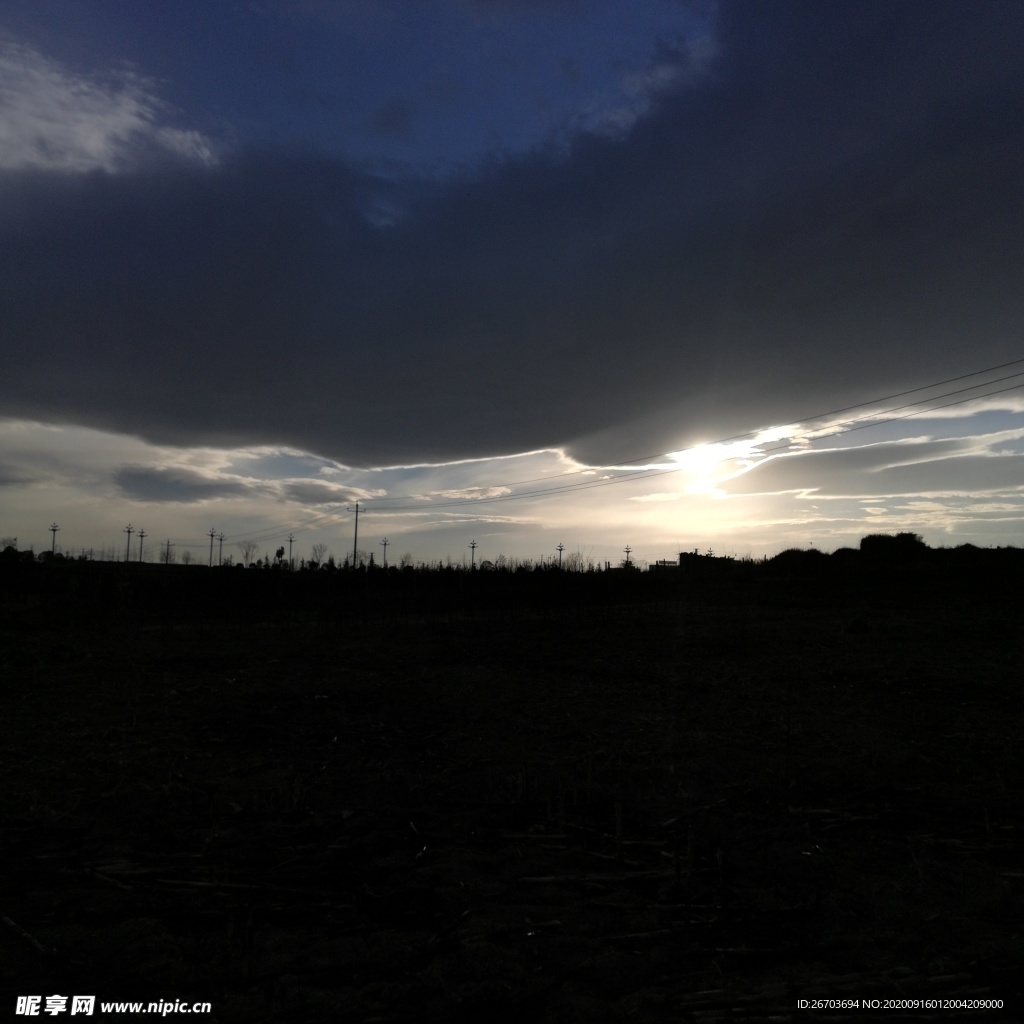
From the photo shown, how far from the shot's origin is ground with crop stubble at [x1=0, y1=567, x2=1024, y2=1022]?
3.07 metres

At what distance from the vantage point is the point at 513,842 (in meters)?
4.65

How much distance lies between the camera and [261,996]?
293cm

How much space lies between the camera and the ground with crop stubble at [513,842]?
3.07m

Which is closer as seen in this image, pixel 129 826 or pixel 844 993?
pixel 844 993

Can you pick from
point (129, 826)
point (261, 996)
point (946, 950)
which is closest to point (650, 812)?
point (946, 950)

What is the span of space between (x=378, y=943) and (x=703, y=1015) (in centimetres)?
148

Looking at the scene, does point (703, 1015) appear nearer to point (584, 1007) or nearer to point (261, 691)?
point (584, 1007)

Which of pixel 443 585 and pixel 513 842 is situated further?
pixel 443 585

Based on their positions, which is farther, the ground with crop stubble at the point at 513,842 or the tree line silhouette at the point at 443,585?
the tree line silhouette at the point at 443,585

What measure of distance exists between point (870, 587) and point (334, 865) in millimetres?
36360

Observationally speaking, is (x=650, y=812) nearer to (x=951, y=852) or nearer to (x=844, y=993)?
(x=951, y=852)

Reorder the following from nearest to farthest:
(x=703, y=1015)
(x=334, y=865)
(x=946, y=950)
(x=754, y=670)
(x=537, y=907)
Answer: (x=703, y=1015)
(x=946, y=950)
(x=537, y=907)
(x=334, y=865)
(x=754, y=670)

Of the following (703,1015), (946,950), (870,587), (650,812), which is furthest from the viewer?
(870,587)

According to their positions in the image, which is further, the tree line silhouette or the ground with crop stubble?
the tree line silhouette
